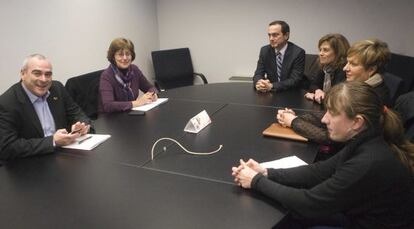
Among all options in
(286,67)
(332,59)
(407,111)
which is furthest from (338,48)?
(407,111)

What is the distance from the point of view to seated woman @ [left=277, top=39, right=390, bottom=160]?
2.14 metres

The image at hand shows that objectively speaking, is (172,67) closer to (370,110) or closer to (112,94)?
(112,94)

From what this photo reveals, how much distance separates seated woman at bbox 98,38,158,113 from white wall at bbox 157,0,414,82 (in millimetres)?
2044

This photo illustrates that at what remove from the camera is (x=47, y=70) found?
2.13 m

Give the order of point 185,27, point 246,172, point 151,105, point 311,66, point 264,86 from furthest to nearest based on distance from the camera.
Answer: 1. point 185,27
2. point 311,66
3. point 264,86
4. point 151,105
5. point 246,172

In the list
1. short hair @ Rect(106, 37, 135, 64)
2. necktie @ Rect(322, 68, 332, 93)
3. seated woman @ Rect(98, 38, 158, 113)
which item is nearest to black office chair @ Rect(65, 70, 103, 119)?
seated woman @ Rect(98, 38, 158, 113)

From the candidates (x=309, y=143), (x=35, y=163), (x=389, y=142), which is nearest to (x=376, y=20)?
(x=309, y=143)

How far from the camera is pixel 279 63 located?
3547 millimetres

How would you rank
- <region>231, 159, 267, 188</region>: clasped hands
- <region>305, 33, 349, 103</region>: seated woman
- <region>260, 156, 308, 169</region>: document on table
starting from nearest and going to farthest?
<region>231, 159, 267, 188</region>: clasped hands → <region>260, 156, 308, 169</region>: document on table → <region>305, 33, 349, 103</region>: seated woman

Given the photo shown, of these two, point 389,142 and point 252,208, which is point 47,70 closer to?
point 252,208

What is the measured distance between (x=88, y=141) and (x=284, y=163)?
115 centimetres

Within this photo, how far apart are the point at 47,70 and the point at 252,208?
149cm

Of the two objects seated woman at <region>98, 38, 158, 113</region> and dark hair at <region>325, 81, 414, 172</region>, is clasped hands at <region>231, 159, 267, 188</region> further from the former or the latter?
seated woman at <region>98, 38, 158, 113</region>

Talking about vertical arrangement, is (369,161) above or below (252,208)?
above
